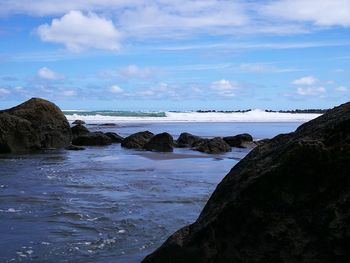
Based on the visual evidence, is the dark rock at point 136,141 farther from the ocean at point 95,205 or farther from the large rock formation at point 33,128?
the ocean at point 95,205

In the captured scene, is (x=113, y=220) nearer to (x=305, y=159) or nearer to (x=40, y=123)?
(x=305, y=159)

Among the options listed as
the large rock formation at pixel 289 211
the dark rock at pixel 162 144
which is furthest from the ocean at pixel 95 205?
the dark rock at pixel 162 144

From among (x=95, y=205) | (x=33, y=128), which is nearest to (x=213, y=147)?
(x=33, y=128)

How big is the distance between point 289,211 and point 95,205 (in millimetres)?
4617

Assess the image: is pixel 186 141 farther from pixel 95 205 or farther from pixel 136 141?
pixel 95 205

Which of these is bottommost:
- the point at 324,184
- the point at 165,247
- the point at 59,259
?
the point at 59,259

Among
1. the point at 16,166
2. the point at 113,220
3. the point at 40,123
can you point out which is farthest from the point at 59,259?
the point at 40,123

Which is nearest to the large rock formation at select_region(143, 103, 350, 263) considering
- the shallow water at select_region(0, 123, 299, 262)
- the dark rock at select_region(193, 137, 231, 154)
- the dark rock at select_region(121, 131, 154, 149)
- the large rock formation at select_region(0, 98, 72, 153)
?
the shallow water at select_region(0, 123, 299, 262)

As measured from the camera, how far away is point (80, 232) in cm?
628

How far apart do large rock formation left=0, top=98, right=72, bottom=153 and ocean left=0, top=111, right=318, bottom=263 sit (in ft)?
8.37

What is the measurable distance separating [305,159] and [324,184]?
23cm

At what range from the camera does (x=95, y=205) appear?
790 centimetres

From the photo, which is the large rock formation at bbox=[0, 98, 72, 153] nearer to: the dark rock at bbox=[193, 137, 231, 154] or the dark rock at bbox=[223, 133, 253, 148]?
the dark rock at bbox=[193, 137, 231, 154]

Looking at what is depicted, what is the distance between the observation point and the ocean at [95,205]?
18.4 feet
